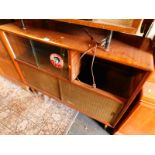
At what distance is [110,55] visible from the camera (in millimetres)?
677

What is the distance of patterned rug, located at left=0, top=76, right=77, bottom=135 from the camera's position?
1270mm

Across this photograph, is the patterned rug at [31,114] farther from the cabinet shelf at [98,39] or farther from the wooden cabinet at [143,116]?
the cabinet shelf at [98,39]

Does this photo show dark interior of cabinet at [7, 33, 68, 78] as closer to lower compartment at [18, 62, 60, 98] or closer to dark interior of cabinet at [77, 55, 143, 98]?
lower compartment at [18, 62, 60, 98]

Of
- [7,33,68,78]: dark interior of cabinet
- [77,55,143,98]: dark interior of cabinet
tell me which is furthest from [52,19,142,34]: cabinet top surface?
[77,55,143,98]: dark interior of cabinet

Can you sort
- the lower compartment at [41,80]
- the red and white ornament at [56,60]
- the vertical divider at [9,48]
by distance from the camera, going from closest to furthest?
the red and white ornament at [56,60] < the vertical divider at [9,48] < the lower compartment at [41,80]

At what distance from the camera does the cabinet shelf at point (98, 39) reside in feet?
2.13

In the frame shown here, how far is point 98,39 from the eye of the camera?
79 cm

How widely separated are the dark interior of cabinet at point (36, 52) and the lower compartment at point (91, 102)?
6.7 inches

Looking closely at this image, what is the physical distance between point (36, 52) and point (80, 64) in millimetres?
425

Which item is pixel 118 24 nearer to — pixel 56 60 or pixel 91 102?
pixel 56 60

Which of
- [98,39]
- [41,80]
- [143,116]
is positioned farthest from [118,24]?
[41,80]

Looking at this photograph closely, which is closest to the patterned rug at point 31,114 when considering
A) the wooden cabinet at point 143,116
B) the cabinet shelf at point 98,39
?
the wooden cabinet at point 143,116
